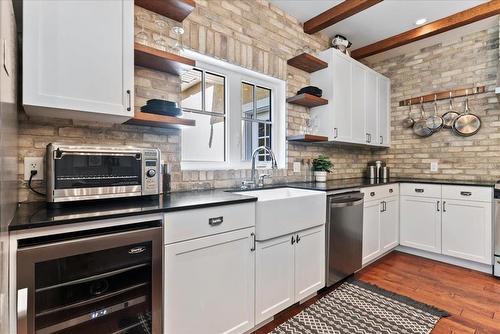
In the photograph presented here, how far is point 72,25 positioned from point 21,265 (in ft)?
3.77

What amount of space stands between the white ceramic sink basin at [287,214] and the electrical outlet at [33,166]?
131 centimetres

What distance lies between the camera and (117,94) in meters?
1.45

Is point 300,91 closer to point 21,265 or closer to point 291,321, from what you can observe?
point 291,321

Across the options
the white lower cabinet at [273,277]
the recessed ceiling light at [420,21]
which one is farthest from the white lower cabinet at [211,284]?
the recessed ceiling light at [420,21]

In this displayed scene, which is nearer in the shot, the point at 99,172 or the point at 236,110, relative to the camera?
the point at 99,172

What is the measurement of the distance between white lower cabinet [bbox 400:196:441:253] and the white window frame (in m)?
1.81

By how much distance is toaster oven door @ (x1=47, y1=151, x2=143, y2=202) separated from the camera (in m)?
1.26

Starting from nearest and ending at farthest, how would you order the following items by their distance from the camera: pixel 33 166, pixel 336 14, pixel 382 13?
pixel 33 166 → pixel 336 14 → pixel 382 13

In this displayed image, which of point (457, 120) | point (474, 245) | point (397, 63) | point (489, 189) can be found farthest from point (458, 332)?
point (397, 63)

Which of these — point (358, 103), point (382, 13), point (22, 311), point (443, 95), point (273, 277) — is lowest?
point (273, 277)

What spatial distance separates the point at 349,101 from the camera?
3.21 metres

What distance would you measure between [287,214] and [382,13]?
258 centimetres

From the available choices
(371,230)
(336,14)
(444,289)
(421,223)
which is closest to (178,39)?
(336,14)

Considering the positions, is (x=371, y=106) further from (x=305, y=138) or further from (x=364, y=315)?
(x=364, y=315)
